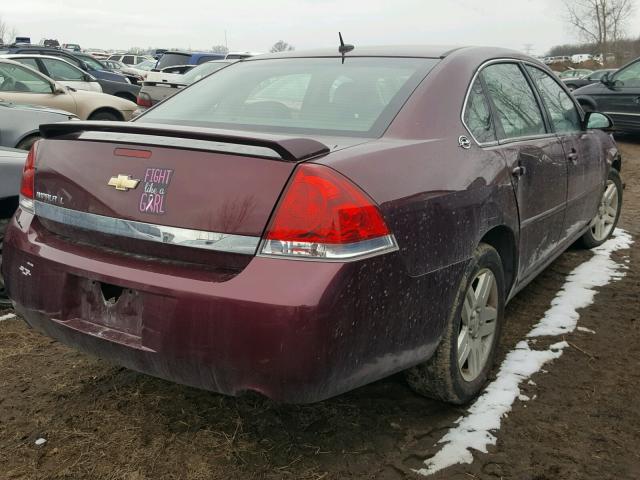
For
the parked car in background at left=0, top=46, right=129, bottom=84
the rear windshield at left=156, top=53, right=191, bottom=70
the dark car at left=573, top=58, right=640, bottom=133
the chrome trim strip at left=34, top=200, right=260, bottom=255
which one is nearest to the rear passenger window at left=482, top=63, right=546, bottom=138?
the chrome trim strip at left=34, top=200, right=260, bottom=255

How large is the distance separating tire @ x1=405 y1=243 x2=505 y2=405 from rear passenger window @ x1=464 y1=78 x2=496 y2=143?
0.51m

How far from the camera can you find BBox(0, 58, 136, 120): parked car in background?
899 centimetres

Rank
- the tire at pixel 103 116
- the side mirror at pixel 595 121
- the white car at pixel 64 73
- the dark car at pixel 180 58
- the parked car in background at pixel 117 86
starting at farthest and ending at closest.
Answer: the dark car at pixel 180 58
the parked car in background at pixel 117 86
the white car at pixel 64 73
the tire at pixel 103 116
the side mirror at pixel 595 121

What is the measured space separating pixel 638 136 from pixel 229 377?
35.6 feet

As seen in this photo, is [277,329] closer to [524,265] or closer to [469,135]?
[469,135]

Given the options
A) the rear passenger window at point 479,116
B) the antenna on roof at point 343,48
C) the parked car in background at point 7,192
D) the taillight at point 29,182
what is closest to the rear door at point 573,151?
the rear passenger window at point 479,116

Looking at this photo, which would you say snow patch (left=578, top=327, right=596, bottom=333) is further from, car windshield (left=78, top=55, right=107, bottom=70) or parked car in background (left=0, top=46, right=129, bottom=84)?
car windshield (left=78, top=55, right=107, bottom=70)

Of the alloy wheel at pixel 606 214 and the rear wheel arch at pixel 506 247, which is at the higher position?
the rear wheel arch at pixel 506 247

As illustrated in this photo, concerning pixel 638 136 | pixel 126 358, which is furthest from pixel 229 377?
pixel 638 136

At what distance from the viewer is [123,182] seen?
2162mm

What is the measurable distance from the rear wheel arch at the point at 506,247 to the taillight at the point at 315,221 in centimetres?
102

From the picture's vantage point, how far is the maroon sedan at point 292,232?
193cm

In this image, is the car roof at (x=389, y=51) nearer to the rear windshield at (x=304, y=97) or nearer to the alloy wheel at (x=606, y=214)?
the rear windshield at (x=304, y=97)

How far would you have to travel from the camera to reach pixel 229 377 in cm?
198
